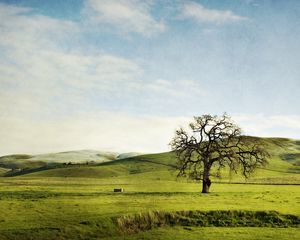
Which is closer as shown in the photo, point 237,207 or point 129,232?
point 129,232

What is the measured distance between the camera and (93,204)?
4069 centimetres

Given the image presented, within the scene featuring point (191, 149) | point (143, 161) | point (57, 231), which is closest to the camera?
point (57, 231)

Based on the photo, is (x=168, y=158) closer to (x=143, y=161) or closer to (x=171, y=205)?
(x=143, y=161)

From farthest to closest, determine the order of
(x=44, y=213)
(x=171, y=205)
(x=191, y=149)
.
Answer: (x=191, y=149), (x=171, y=205), (x=44, y=213)

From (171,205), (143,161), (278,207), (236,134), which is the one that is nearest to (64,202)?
(171,205)

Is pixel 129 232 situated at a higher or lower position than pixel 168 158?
lower

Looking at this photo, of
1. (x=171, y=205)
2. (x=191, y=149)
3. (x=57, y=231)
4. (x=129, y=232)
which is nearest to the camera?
(x=57, y=231)

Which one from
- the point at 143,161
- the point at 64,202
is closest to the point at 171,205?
the point at 64,202

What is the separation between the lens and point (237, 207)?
134ft

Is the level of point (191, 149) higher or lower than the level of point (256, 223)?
higher

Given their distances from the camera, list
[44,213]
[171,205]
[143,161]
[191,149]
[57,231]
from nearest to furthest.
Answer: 1. [57,231]
2. [44,213]
3. [171,205]
4. [191,149]
5. [143,161]

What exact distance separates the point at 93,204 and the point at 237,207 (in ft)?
48.3

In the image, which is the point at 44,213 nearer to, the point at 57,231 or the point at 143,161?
the point at 57,231

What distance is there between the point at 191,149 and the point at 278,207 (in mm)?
21659
